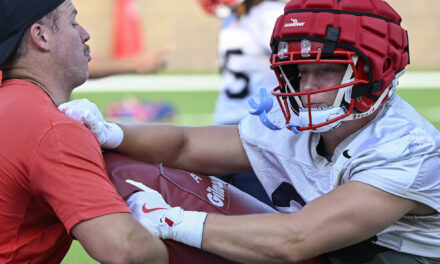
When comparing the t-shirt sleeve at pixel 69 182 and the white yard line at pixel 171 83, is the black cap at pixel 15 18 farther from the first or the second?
the white yard line at pixel 171 83

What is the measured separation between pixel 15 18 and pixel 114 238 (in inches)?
37.2

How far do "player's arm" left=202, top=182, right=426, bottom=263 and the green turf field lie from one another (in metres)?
6.36

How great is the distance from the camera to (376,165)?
2436 mm

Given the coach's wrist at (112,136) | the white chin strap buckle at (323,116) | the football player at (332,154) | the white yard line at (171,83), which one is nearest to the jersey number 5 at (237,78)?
the football player at (332,154)

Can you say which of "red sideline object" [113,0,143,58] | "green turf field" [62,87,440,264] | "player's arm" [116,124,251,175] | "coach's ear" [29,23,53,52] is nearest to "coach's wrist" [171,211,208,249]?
"player's arm" [116,124,251,175]

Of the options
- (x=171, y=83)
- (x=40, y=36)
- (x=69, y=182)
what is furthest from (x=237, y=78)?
(x=171, y=83)

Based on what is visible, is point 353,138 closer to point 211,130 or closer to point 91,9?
point 211,130

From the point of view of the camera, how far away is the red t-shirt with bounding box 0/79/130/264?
7.45 ft

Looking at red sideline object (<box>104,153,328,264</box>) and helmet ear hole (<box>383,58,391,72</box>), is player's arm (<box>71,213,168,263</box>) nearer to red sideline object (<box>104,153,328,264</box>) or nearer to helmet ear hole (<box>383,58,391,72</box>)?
red sideline object (<box>104,153,328,264</box>)

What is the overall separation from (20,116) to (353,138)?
128 cm

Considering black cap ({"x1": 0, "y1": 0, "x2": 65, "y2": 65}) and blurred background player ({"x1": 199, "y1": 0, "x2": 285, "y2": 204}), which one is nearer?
black cap ({"x1": 0, "y1": 0, "x2": 65, "y2": 65})

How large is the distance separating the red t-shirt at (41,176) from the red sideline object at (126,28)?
38.6ft

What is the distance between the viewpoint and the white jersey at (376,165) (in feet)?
7.96

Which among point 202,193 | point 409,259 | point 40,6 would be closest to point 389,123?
point 409,259
